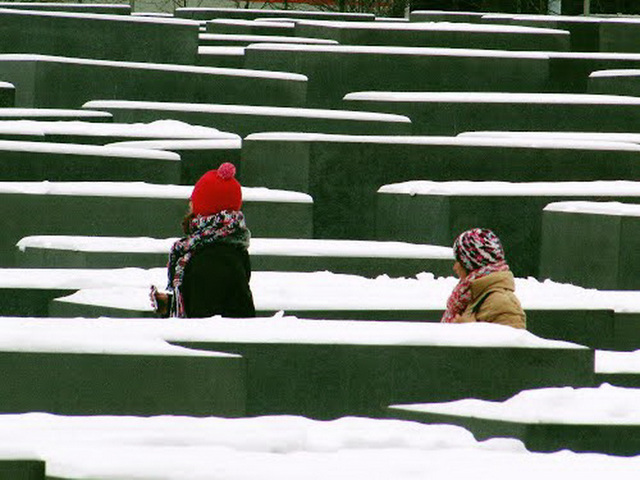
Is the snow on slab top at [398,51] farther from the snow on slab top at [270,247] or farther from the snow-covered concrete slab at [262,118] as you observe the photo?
the snow on slab top at [270,247]

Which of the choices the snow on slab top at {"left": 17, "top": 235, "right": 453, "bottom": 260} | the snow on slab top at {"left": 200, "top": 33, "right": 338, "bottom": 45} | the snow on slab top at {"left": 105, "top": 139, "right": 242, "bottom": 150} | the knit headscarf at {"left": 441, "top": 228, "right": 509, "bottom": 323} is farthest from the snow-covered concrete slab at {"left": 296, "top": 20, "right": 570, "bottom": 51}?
the knit headscarf at {"left": 441, "top": 228, "right": 509, "bottom": 323}

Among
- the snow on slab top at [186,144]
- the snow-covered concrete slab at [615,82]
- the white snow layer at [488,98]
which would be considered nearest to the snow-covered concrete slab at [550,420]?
the snow on slab top at [186,144]

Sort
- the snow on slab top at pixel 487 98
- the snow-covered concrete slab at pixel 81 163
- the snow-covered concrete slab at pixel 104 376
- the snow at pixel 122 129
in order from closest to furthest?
the snow-covered concrete slab at pixel 104 376
the snow-covered concrete slab at pixel 81 163
the snow at pixel 122 129
the snow on slab top at pixel 487 98

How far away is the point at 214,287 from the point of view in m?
6.30

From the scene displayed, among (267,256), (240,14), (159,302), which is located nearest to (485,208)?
(267,256)

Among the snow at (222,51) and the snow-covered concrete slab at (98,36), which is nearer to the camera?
the snow-covered concrete slab at (98,36)

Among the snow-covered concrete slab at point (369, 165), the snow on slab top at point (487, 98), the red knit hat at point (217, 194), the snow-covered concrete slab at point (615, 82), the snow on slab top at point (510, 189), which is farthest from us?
the snow-covered concrete slab at point (615, 82)

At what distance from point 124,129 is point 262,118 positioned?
1.52m

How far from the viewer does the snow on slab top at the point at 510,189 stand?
10117 mm

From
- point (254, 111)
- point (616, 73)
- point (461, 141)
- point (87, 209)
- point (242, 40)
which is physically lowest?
point (87, 209)

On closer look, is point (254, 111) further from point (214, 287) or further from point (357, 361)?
point (357, 361)

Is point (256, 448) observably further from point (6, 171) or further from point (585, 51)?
point (585, 51)

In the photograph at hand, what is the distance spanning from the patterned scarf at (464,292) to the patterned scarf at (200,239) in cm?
91

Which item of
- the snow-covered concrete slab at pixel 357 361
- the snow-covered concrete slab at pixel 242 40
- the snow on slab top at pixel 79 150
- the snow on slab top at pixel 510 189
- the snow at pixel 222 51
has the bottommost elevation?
the snow-covered concrete slab at pixel 357 361
